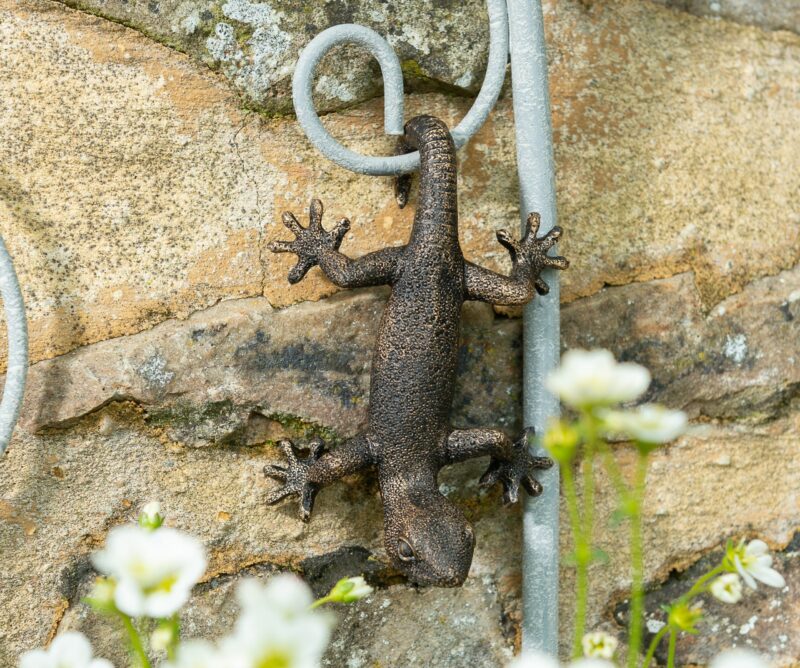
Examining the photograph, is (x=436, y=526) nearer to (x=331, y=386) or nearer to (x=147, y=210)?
(x=331, y=386)

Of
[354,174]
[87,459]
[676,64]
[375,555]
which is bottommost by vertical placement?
[375,555]

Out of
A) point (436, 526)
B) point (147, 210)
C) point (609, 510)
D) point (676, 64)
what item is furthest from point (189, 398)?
point (676, 64)

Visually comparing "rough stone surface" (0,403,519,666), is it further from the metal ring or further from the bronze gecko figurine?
the metal ring

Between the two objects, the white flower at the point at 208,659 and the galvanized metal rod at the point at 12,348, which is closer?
the white flower at the point at 208,659

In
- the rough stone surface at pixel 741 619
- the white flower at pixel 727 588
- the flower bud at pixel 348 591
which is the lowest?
the rough stone surface at pixel 741 619

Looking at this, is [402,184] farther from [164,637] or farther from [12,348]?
[164,637]

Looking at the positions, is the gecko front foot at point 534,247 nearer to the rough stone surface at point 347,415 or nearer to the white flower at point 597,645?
the rough stone surface at point 347,415

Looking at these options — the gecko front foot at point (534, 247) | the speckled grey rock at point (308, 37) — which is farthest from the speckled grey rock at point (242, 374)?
the speckled grey rock at point (308, 37)
